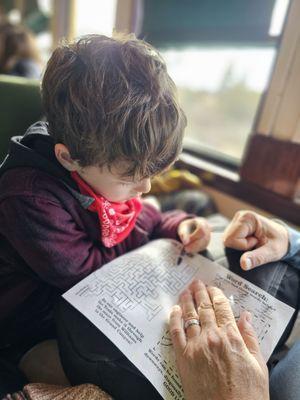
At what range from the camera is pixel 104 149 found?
0.49 m

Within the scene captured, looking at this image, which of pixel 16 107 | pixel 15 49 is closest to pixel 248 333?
pixel 16 107

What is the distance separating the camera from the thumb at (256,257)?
1.87 feet

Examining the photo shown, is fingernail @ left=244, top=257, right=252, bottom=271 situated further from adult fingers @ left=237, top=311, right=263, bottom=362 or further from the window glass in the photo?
the window glass

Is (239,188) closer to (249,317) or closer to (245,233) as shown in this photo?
(245,233)

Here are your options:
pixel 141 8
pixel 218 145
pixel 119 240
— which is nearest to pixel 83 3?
pixel 141 8

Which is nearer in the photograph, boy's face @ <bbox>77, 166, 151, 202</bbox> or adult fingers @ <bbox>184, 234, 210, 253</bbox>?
boy's face @ <bbox>77, 166, 151, 202</bbox>

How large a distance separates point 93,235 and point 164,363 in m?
0.29

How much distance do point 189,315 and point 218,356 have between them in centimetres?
9

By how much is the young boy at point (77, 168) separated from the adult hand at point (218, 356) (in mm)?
240

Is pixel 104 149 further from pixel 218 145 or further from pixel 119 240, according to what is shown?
pixel 218 145

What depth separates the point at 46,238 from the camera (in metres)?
0.53

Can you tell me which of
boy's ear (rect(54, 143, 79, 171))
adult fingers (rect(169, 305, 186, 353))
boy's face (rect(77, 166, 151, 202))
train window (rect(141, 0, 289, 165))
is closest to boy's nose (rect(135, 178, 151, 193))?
boy's face (rect(77, 166, 151, 202))

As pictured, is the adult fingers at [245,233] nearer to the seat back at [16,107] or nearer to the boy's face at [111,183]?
the boy's face at [111,183]

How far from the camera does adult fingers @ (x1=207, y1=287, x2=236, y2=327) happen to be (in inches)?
19.1
